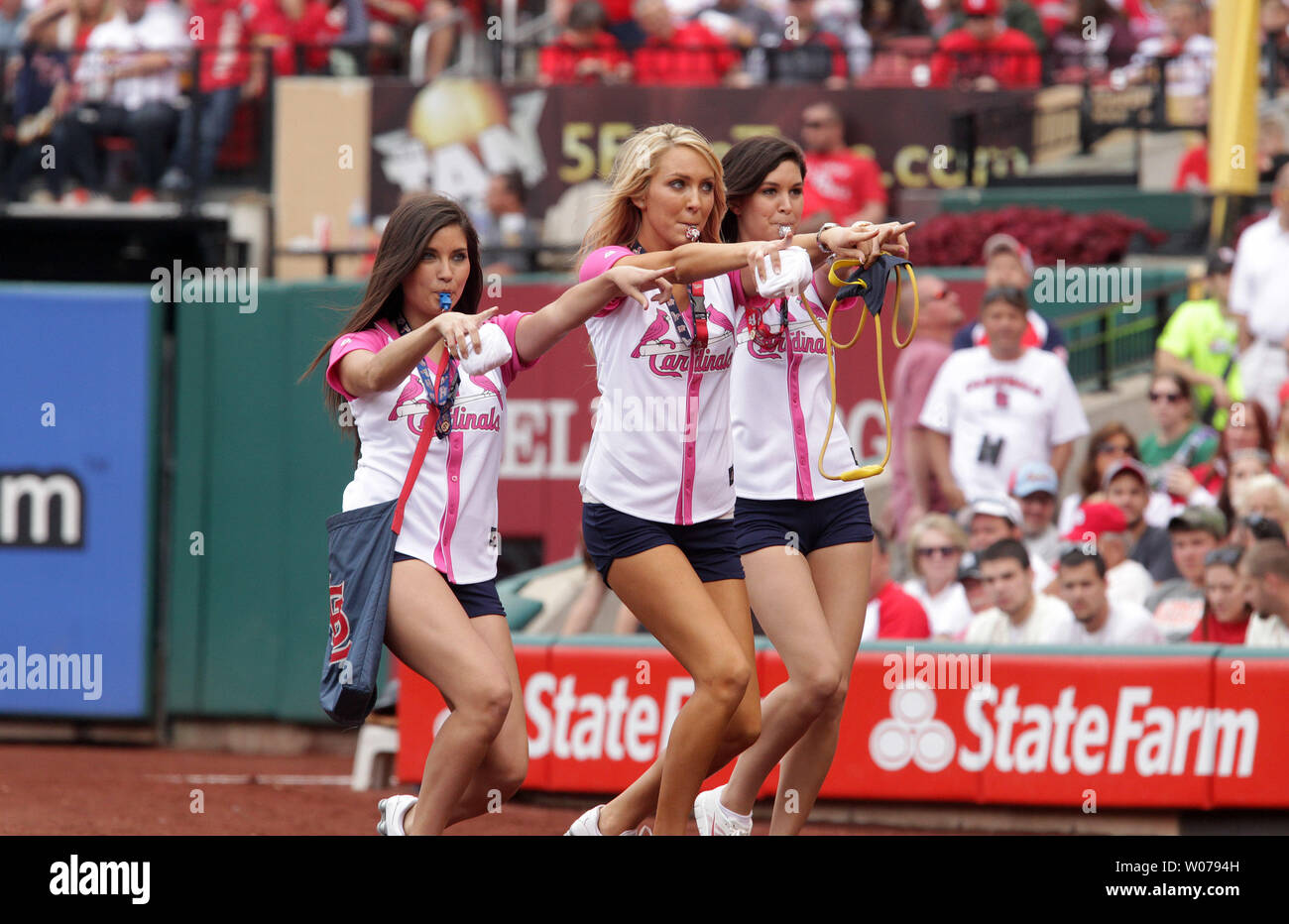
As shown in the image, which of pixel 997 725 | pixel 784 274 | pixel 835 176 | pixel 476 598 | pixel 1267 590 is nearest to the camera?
pixel 784 274

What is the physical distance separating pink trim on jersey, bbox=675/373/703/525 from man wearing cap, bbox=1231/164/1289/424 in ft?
19.1

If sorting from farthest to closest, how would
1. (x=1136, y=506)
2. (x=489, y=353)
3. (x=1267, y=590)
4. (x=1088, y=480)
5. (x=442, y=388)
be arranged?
(x=1088, y=480)
(x=1136, y=506)
(x=1267, y=590)
(x=442, y=388)
(x=489, y=353)

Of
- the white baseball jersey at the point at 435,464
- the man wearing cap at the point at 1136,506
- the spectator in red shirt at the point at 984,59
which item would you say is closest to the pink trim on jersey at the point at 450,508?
the white baseball jersey at the point at 435,464

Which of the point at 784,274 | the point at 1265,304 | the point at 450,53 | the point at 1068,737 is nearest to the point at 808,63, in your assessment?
the point at 450,53

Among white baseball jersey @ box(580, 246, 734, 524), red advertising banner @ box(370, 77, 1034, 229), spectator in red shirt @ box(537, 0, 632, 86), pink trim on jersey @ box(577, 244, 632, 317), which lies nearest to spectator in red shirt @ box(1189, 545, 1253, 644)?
white baseball jersey @ box(580, 246, 734, 524)

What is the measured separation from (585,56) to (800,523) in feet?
30.2

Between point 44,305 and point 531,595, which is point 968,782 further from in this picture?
point 44,305

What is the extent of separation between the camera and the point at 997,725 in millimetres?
8672

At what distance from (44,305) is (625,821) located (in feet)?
23.6

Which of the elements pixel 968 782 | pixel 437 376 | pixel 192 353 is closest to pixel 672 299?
pixel 437 376

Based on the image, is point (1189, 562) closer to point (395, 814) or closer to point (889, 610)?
point (889, 610)

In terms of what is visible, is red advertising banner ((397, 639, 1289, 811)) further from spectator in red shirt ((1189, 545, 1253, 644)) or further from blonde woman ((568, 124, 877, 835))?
blonde woman ((568, 124, 877, 835))
